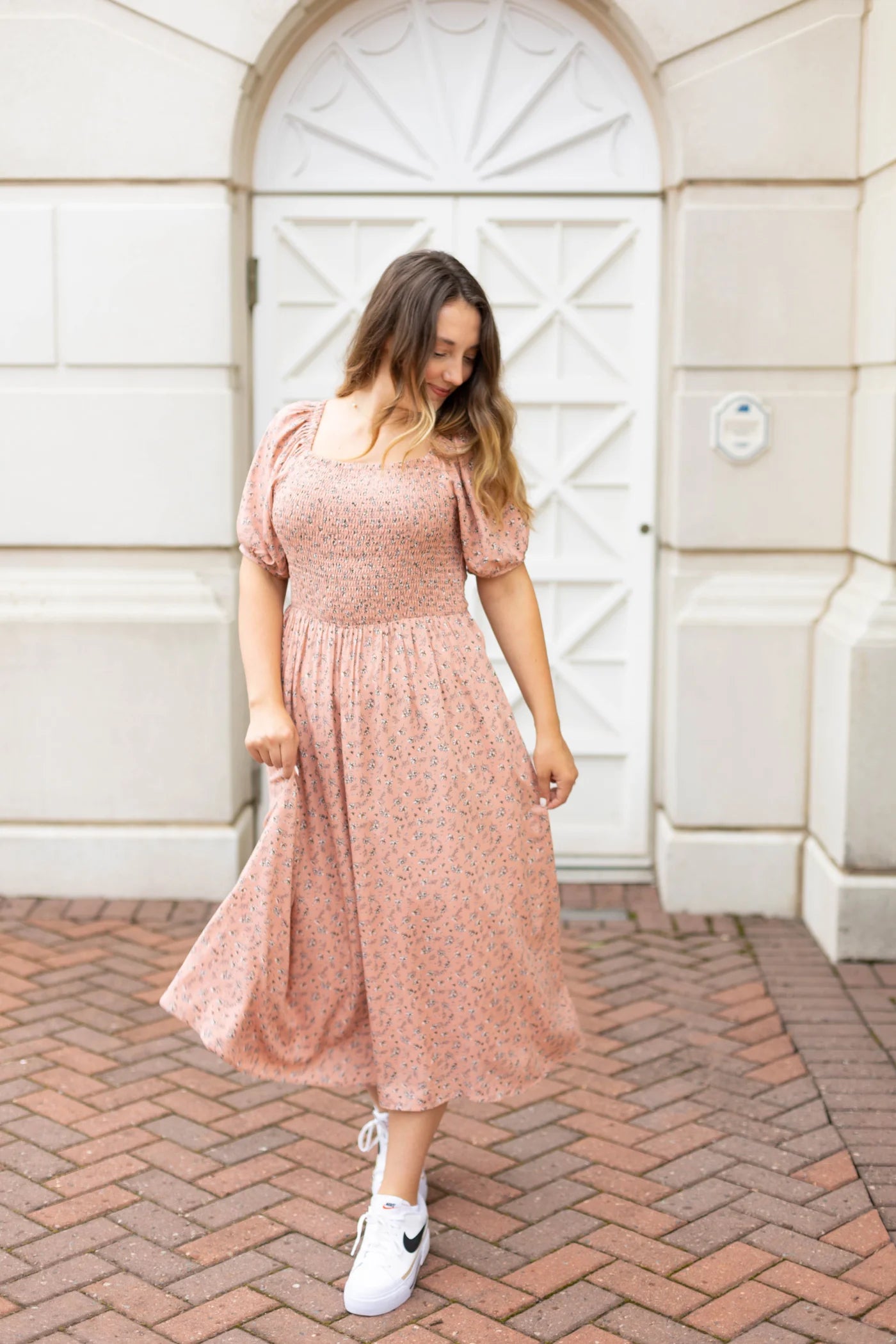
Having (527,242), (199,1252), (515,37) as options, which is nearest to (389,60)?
(515,37)

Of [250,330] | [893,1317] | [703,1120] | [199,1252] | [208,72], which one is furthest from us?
[250,330]

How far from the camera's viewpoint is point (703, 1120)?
3.67 meters

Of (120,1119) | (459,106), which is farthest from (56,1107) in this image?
(459,106)

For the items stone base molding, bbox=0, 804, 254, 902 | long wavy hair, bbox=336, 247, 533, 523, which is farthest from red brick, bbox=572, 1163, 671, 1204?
stone base molding, bbox=0, 804, 254, 902

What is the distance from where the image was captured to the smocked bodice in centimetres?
286

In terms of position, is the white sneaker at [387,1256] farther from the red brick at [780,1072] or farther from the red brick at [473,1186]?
the red brick at [780,1072]

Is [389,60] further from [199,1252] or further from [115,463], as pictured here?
[199,1252]

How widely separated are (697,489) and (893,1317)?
296 cm

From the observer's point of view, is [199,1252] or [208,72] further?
[208,72]

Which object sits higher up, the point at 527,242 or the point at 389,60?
the point at 389,60

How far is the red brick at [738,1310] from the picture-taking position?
2.77 metres

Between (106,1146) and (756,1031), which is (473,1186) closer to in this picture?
(106,1146)

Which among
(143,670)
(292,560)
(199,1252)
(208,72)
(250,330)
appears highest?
(208,72)


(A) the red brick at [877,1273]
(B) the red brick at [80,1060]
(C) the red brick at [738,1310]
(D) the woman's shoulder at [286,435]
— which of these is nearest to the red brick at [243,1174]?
(B) the red brick at [80,1060]
